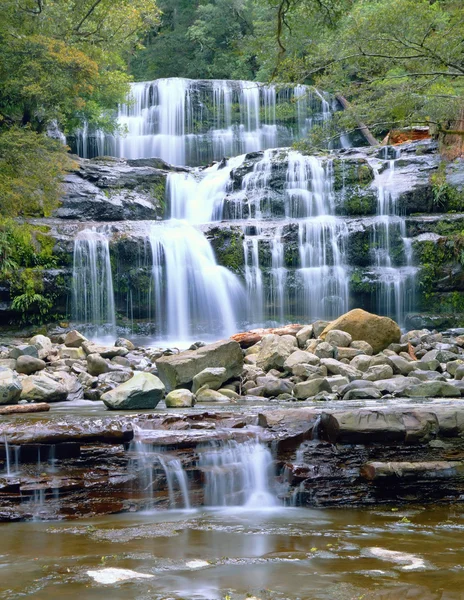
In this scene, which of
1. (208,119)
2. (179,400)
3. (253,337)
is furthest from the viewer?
(208,119)

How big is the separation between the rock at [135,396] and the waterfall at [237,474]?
2.03m

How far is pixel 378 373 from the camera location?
10516 millimetres

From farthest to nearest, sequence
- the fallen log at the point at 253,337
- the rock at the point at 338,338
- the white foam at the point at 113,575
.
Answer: the fallen log at the point at 253,337 < the rock at the point at 338,338 < the white foam at the point at 113,575

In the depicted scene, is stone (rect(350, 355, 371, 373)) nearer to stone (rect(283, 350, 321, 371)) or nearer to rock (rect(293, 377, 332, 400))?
stone (rect(283, 350, 321, 371))

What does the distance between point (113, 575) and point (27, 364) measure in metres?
7.76

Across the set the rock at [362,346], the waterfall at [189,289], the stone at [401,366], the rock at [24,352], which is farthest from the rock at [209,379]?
the waterfall at [189,289]

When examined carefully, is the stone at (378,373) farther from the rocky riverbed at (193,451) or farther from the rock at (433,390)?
the rocky riverbed at (193,451)

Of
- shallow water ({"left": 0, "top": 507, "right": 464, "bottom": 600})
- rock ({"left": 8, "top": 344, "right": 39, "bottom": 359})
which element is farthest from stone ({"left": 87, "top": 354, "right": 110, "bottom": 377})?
shallow water ({"left": 0, "top": 507, "right": 464, "bottom": 600})

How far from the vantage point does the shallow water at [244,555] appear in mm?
3562

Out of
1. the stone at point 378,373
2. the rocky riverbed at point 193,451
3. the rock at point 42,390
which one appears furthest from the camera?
the stone at point 378,373

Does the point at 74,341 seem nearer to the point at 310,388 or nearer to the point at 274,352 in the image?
the point at 274,352

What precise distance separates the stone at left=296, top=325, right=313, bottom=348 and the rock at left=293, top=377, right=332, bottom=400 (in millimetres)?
3577

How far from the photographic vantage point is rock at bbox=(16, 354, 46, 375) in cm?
1106

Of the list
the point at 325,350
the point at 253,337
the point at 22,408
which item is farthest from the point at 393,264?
the point at 22,408
